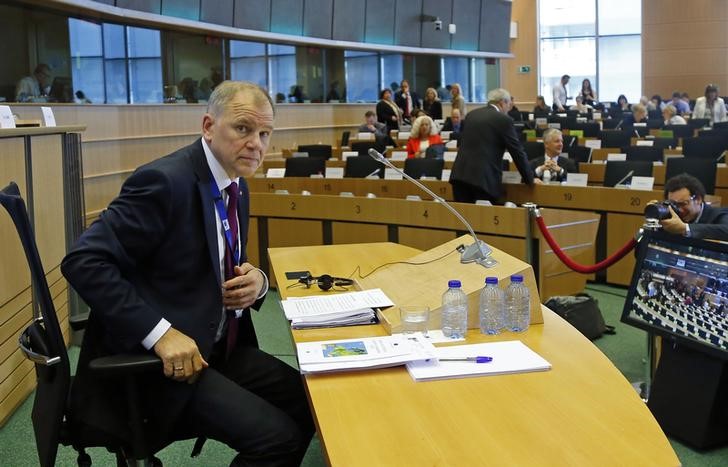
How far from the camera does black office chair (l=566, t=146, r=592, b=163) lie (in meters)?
7.99

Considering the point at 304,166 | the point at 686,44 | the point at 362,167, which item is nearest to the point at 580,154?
the point at 362,167

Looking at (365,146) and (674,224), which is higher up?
(365,146)

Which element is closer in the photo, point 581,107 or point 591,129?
point 591,129

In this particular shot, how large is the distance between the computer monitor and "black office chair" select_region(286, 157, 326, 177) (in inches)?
116

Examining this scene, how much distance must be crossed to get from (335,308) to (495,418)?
942mm

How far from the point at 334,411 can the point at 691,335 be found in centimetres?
178

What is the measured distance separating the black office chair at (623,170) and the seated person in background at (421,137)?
8.42 ft

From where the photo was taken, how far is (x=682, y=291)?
297 centimetres

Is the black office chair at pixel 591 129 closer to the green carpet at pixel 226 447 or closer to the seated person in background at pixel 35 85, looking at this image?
the green carpet at pixel 226 447

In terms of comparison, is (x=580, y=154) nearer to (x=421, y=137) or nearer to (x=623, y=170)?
(x=623, y=170)

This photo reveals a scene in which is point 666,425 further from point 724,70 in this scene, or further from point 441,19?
point 724,70

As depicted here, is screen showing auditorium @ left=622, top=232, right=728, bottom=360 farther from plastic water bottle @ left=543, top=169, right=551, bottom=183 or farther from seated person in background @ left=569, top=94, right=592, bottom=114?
seated person in background @ left=569, top=94, right=592, bottom=114

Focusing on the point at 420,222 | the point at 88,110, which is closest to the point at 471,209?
the point at 420,222

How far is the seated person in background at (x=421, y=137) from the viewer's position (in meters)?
8.72
